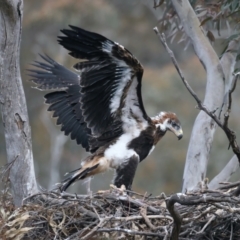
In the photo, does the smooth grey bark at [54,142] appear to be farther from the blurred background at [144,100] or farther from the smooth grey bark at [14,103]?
the smooth grey bark at [14,103]

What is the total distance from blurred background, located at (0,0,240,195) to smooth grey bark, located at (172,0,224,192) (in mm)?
8604

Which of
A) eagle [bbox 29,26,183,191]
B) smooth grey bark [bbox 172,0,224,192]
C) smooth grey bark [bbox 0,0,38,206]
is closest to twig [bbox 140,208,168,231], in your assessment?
smooth grey bark [bbox 0,0,38,206]

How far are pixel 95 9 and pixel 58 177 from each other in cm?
460

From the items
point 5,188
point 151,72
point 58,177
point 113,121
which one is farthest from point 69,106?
point 151,72

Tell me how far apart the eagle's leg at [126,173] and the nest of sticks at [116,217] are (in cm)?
70

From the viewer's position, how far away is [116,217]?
4.91 meters

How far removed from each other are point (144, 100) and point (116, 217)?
39.5ft

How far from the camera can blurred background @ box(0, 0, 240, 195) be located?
52.4 ft

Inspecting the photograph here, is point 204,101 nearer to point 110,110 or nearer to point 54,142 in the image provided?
point 110,110

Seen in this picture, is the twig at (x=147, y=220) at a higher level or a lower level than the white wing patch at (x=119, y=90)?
lower

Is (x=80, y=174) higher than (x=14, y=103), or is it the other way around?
(x=14, y=103)

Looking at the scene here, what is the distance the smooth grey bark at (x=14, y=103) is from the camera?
5082mm

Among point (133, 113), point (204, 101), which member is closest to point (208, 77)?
point (204, 101)

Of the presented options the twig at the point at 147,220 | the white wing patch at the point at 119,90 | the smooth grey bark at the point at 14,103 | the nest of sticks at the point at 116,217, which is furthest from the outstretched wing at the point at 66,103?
the twig at the point at 147,220
